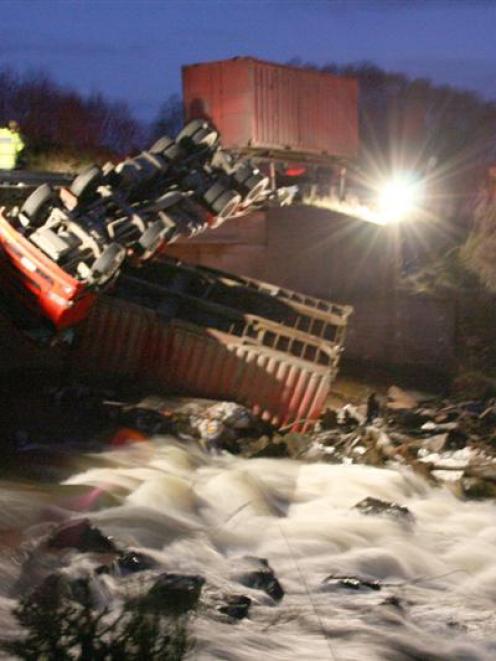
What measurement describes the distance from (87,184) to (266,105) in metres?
9.07

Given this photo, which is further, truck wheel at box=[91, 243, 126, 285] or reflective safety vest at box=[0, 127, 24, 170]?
reflective safety vest at box=[0, 127, 24, 170]

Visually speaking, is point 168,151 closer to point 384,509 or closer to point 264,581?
point 384,509

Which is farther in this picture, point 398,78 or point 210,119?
point 398,78

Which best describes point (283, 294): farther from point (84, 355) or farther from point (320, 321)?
point (84, 355)

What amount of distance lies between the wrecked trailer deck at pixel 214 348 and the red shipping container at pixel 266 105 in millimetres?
7422

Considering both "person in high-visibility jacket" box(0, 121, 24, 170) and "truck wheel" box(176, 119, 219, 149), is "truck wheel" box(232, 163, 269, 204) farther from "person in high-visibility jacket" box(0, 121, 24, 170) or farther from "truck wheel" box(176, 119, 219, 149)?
"person in high-visibility jacket" box(0, 121, 24, 170)

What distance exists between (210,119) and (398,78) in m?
33.4

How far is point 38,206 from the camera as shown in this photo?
1237 centimetres

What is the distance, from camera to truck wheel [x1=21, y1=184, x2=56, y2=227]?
12.4 metres

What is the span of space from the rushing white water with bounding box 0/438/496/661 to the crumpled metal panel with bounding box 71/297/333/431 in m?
1.14

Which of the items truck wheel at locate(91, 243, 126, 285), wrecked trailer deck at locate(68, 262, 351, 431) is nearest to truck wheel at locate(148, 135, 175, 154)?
wrecked trailer deck at locate(68, 262, 351, 431)

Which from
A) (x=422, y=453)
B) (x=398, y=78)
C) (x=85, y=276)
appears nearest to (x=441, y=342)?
(x=422, y=453)

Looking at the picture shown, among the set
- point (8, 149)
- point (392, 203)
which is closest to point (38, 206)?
Answer: point (8, 149)

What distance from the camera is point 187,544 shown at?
912cm
